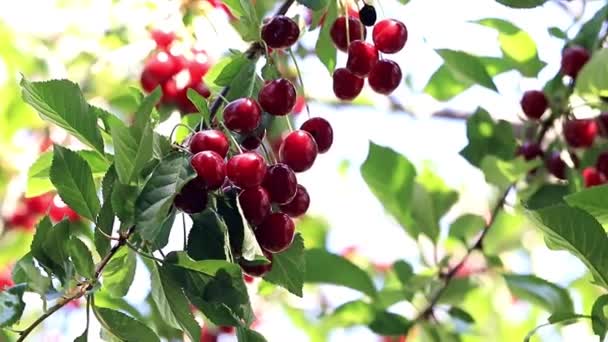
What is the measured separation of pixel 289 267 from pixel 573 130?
1.98 feet

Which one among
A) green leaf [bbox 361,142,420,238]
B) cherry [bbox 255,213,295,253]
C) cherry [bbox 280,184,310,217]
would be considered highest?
cherry [bbox 255,213,295,253]

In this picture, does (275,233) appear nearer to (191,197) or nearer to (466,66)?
(191,197)

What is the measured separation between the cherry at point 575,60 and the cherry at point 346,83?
1.34 feet

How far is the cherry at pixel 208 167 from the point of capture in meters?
1.01

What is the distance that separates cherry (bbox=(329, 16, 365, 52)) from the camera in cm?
131

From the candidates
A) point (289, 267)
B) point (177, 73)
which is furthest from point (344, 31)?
point (177, 73)

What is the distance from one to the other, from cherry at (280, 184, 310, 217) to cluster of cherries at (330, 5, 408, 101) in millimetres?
166

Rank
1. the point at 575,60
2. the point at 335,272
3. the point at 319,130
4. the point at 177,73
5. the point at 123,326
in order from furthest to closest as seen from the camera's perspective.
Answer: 1. the point at 177,73
2. the point at 335,272
3. the point at 575,60
4. the point at 319,130
5. the point at 123,326

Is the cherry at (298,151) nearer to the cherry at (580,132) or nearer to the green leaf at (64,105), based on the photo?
the green leaf at (64,105)

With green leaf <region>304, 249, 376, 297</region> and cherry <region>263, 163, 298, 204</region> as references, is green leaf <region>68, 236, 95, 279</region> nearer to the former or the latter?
cherry <region>263, 163, 298, 204</region>

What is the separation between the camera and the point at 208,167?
39.9 inches

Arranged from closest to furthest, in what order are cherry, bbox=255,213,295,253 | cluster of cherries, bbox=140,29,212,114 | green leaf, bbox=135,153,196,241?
green leaf, bbox=135,153,196,241 → cherry, bbox=255,213,295,253 → cluster of cherries, bbox=140,29,212,114

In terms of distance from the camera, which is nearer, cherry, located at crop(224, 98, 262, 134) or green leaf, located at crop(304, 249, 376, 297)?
cherry, located at crop(224, 98, 262, 134)

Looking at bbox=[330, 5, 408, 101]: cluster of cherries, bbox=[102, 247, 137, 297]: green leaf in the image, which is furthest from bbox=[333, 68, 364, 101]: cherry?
bbox=[102, 247, 137, 297]: green leaf
